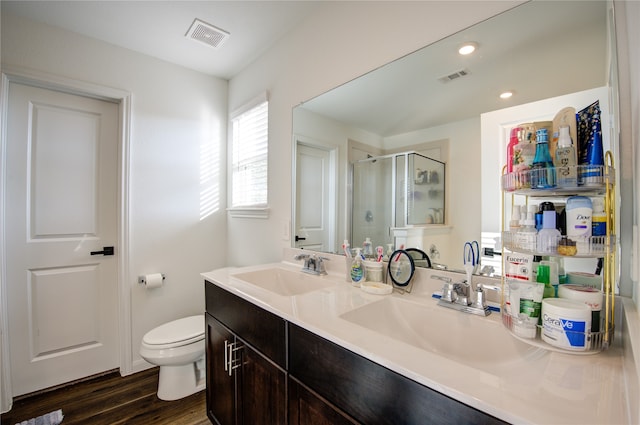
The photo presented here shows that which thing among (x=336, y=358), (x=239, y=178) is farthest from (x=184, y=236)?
(x=336, y=358)

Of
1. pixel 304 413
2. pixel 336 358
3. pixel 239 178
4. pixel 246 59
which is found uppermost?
pixel 246 59

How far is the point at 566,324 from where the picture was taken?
654 millimetres

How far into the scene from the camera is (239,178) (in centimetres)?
252

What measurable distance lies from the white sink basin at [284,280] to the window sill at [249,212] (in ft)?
1.84

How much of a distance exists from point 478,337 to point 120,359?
257cm

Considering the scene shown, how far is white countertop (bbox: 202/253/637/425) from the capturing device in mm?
473

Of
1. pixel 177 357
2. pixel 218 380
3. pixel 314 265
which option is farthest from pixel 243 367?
pixel 177 357

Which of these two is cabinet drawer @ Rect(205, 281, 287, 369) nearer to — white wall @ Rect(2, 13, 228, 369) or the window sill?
the window sill

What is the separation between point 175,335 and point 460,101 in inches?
85.0

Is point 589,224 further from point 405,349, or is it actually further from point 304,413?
point 304,413

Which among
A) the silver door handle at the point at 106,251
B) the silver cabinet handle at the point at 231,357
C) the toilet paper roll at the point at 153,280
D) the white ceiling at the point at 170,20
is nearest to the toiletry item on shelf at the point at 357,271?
the silver cabinet handle at the point at 231,357

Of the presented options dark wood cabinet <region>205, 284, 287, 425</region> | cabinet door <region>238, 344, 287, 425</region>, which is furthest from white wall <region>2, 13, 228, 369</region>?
cabinet door <region>238, 344, 287, 425</region>

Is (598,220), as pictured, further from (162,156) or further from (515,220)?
(162,156)

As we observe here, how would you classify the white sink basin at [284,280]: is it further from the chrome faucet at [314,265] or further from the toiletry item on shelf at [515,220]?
the toiletry item on shelf at [515,220]
